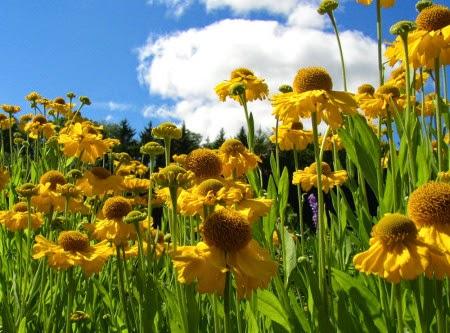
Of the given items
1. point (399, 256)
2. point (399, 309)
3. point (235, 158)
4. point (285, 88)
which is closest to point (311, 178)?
point (285, 88)

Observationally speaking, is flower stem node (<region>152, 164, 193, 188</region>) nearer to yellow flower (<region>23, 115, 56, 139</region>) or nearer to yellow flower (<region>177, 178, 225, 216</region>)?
yellow flower (<region>177, 178, 225, 216</region>)

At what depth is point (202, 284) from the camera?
1.23 meters

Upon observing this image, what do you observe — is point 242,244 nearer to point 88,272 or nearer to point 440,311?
point 440,311

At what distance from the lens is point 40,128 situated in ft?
16.4

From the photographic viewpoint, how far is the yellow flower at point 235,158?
2061mm

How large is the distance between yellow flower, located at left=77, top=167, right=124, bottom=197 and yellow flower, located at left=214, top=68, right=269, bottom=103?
0.69m

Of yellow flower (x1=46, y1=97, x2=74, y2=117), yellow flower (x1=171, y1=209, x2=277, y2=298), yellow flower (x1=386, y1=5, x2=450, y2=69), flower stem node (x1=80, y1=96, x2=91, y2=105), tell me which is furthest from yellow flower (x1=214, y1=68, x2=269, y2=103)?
yellow flower (x1=46, y1=97, x2=74, y2=117)

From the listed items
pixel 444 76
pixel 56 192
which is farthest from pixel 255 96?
→ pixel 56 192

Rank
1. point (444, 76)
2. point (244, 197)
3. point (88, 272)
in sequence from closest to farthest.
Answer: point (244, 197), point (88, 272), point (444, 76)

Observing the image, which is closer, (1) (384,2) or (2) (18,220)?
(1) (384,2)

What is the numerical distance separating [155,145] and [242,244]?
1.13m

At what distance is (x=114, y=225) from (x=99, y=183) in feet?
1.68

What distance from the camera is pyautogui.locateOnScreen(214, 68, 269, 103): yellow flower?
107 inches

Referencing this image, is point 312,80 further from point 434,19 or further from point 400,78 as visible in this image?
point 400,78
